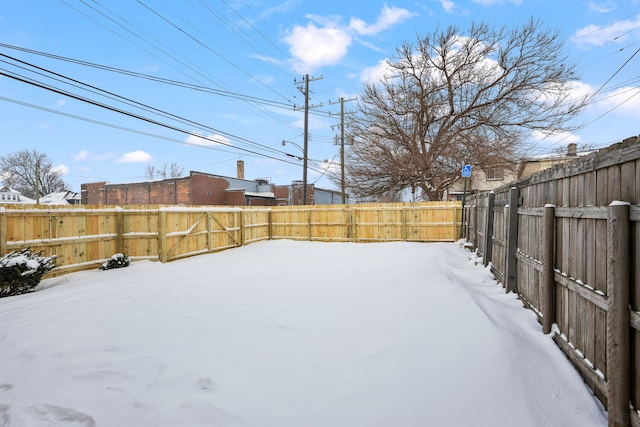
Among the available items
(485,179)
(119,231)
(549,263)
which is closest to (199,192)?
(119,231)

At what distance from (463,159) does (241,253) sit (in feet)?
43.8

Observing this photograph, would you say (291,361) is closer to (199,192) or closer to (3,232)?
(3,232)

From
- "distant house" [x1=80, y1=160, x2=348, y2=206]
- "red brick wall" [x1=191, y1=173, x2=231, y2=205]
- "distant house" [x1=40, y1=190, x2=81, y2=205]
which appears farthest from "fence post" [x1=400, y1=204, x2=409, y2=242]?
"distant house" [x1=40, y1=190, x2=81, y2=205]

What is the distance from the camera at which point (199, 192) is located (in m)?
30.4

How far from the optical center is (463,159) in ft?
58.3

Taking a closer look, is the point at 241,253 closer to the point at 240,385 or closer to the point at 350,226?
the point at 350,226

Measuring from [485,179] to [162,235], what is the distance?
964 inches

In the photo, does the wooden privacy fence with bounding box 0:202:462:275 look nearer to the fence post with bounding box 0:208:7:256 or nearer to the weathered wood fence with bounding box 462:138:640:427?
the fence post with bounding box 0:208:7:256

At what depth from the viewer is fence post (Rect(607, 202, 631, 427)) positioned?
72.3 inches

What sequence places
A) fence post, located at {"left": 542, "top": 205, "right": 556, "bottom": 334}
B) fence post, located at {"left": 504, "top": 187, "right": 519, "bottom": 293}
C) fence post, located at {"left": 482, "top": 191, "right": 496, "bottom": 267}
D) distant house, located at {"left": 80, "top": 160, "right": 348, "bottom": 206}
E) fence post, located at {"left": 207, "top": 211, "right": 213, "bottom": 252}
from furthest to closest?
distant house, located at {"left": 80, "top": 160, "right": 348, "bottom": 206} → fence post, located at {"left": 207, "top": 211, "right": 213, "bottom": 252} → fence post, located at {"left": 482, "top": 191, "right": 496, "bottom": 267} → fence post, located at {"left": 504, "top": 187, "right": 519, "bottom": 293} → fence post, located at {"left": 542, "top": 205, "right": 556, "bottom": 334}

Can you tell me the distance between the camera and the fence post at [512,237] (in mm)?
4547

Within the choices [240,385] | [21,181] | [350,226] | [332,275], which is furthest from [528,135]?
[21,181]

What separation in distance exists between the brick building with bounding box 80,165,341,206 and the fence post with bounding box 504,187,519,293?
2825 cm

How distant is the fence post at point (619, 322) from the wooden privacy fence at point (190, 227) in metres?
9.75
